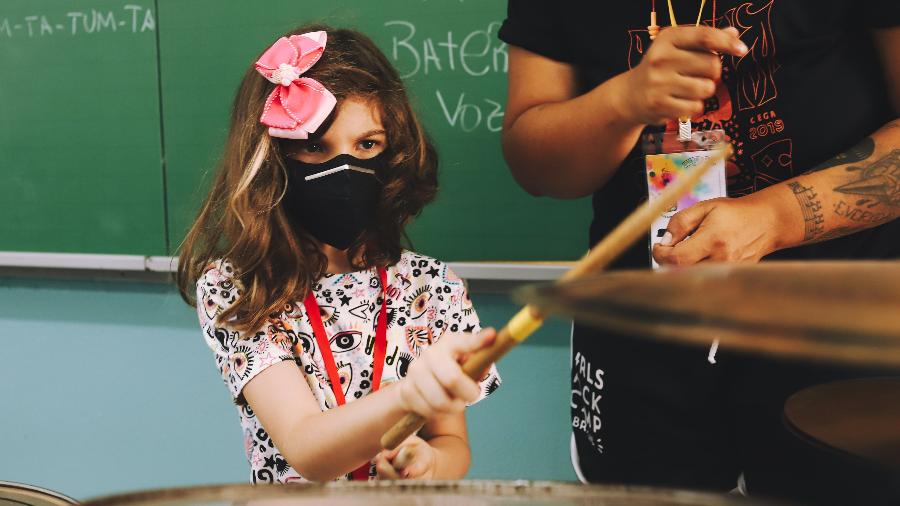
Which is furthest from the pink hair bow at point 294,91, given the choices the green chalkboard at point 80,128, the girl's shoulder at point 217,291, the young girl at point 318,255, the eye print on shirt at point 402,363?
the green chalkboard at point 80,128

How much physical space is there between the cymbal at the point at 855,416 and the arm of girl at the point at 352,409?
0.23m

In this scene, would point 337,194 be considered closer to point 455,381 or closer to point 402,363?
point 402,363

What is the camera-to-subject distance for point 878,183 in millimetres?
751

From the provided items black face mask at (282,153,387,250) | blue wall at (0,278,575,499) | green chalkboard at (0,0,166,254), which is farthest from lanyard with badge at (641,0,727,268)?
green chalkboard at (0,0,166,254)

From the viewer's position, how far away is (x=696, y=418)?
819mm

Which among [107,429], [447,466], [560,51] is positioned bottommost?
[107,429]

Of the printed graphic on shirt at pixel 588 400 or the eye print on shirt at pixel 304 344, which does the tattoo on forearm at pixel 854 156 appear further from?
the eye print on shirt at pixel 304 344

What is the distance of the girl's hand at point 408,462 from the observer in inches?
28.3

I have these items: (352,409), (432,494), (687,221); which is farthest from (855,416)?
(352,409)

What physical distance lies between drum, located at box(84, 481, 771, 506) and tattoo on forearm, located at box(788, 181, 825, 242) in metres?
0.40

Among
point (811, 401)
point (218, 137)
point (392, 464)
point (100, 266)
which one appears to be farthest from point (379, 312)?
point (100, 266)

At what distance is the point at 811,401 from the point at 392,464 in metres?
0.36

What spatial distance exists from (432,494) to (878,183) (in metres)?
0.56

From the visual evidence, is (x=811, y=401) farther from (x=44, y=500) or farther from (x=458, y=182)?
(x=458, y=182)
